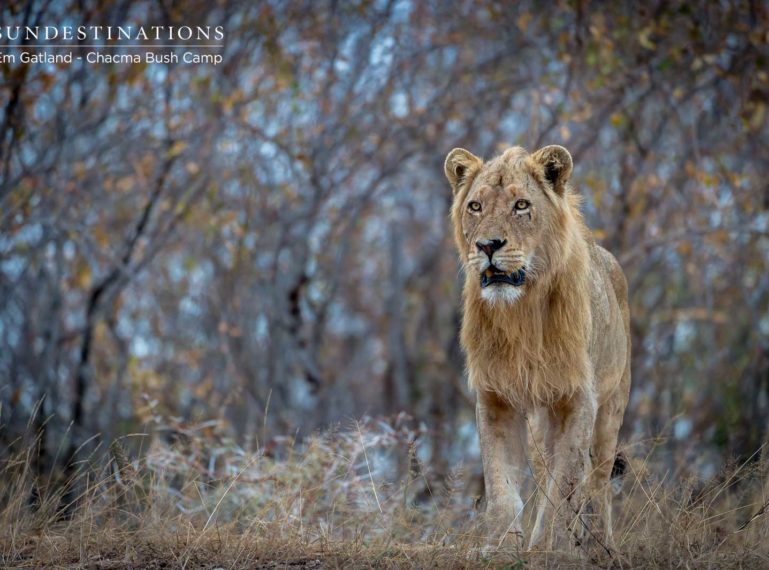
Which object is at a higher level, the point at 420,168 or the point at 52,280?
the point at 420,168

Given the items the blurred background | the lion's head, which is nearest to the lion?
the lion's head

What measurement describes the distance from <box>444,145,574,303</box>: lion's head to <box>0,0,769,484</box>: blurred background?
4277 mm

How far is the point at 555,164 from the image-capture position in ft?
18.2

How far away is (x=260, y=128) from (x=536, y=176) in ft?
25.2

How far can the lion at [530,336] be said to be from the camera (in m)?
5.18

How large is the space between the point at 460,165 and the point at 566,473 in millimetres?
1722

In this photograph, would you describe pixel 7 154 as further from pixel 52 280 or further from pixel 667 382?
pixel 667 382

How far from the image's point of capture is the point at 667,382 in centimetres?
1559

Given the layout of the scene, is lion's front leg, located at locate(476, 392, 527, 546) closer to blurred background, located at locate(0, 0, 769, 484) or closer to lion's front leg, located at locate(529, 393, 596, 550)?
lion's front leg, located at locate(529, 393, 596, 550)

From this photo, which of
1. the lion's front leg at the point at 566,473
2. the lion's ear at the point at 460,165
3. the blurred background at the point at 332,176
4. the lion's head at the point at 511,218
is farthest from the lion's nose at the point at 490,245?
the blurred background at the point at 332,176

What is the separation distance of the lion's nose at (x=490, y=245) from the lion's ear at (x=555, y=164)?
2.03 feet

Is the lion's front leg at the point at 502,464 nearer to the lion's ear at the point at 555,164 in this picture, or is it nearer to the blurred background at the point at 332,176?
the lion's ear at the point at 555,164

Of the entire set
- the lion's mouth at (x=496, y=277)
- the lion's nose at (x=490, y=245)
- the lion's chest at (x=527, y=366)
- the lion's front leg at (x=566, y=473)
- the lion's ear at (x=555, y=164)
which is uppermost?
the lion's ear at (x=555, y=164)

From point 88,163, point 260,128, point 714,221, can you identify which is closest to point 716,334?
point 714,221
